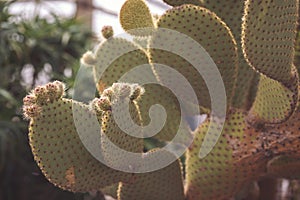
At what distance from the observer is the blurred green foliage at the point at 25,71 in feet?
7.23

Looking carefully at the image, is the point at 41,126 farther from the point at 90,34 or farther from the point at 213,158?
the point at 90,34

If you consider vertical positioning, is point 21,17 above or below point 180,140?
below

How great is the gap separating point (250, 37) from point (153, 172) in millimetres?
384

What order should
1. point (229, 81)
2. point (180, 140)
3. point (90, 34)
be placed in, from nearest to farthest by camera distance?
point (229, 81), point (180, 140), point (90, 34)

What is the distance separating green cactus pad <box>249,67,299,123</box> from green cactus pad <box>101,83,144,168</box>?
29cm

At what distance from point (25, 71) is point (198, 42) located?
6.48 ft

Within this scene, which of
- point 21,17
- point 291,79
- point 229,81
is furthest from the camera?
point 21,17

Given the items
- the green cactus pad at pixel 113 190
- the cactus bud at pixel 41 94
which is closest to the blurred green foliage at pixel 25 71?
the green cactus pad at pixel 113 190

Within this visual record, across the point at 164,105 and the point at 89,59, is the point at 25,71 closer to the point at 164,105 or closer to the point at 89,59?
the point at 89,59

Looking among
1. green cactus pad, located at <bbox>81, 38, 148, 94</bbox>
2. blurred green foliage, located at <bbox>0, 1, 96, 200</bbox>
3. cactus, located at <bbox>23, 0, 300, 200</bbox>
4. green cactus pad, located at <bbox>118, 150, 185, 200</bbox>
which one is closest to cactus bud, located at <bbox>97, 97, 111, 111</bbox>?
cactus, located at <bbox>23, 0, 300, 200</bbox>

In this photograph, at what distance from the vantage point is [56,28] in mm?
3215

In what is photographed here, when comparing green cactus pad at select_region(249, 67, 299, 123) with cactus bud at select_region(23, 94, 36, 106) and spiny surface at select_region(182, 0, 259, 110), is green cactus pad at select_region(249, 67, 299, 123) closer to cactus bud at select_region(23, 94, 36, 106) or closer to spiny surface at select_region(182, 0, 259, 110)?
spiny surface at select_region(182, 0, 259, 110)

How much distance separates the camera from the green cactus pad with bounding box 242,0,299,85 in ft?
3.28

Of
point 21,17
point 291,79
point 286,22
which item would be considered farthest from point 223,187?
point 21,17
